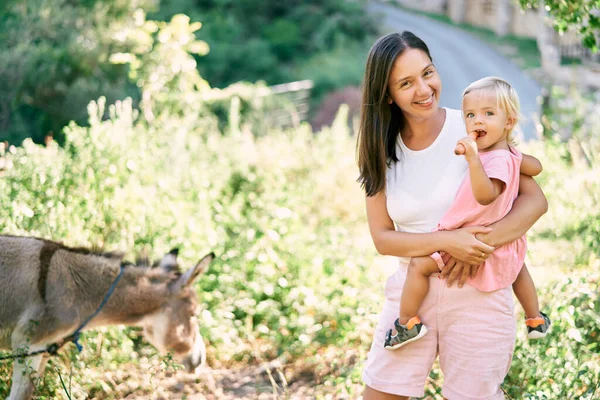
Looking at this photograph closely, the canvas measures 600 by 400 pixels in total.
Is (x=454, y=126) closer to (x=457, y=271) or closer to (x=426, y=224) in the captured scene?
(x=426, y=224)

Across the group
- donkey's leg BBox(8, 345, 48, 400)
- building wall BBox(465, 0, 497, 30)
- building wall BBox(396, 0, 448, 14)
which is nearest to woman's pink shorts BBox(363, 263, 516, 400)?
donkey's leg BBox(8, 345, 48, 400)

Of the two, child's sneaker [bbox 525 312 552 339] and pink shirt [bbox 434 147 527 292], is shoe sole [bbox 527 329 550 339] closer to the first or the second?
child's sneaker [bbox 525 312 552 339]

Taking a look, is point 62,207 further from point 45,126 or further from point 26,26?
point 26,26

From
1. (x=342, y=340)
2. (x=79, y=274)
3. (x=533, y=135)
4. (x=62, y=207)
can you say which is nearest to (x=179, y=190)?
(x=62, y=207)

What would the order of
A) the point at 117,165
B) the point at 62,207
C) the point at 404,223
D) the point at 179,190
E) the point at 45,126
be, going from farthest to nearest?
the point at 45,126 → the point at 179,190 → the point at 117,165 → the point at 62,207 → the point at 404,223

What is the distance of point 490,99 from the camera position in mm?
2861

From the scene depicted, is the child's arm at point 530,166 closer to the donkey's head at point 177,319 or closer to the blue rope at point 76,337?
the donkey's head at point 177,319

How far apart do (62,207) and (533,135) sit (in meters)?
11.9

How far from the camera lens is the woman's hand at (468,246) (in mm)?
2775

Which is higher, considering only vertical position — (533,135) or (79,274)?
(79,274)

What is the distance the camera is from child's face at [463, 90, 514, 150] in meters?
2.86

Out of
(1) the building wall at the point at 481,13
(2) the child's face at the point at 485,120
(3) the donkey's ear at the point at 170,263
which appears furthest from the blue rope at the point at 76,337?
(1) the building wall at the point at 481,13

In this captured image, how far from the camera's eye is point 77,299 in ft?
13.4

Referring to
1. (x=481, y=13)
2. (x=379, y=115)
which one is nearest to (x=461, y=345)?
(x=379, y=115)
